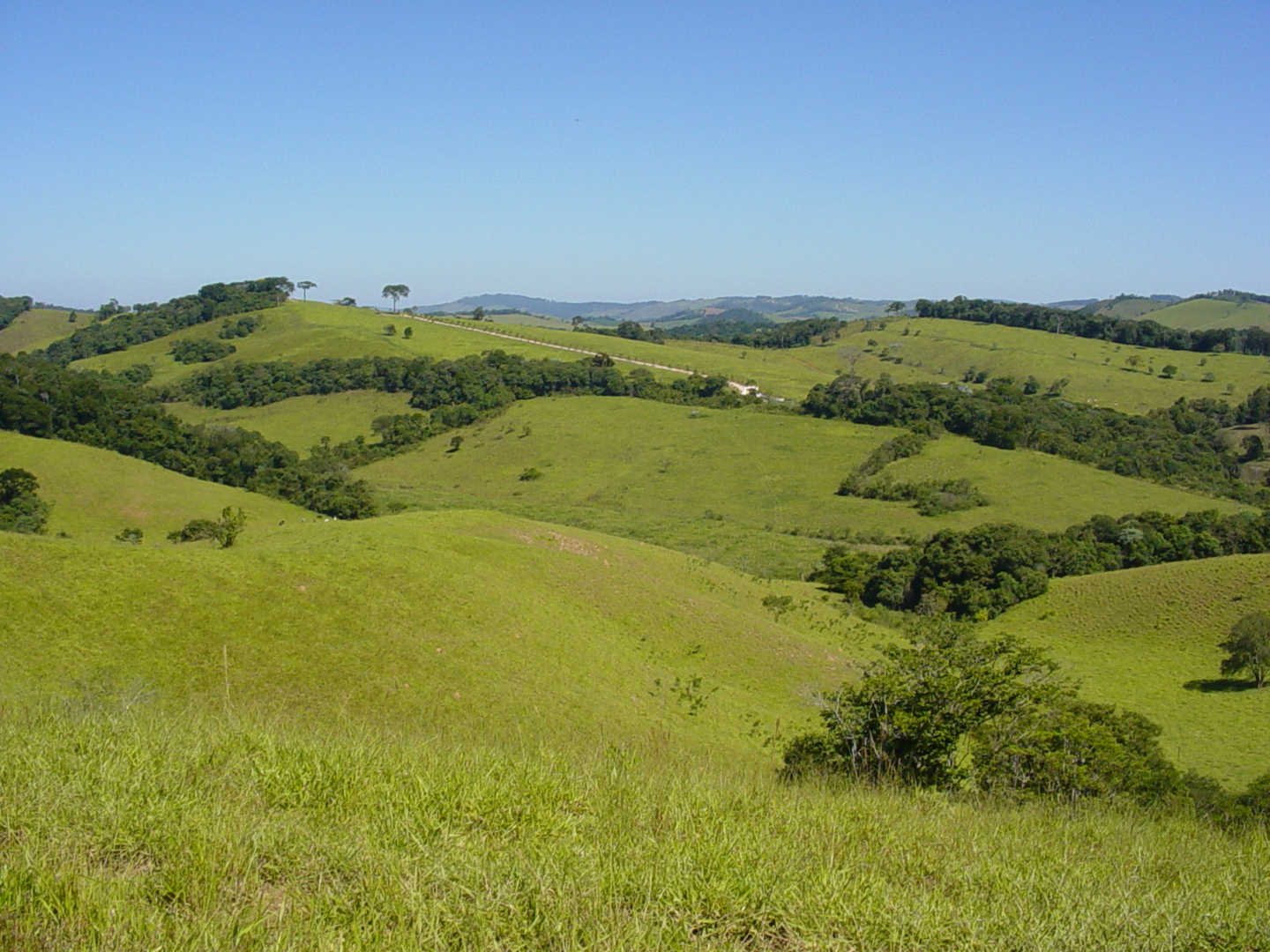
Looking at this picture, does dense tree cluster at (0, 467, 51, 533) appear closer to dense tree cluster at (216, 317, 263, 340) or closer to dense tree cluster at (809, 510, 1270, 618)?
dense tree cluster at (809, 510, 1270, 618)

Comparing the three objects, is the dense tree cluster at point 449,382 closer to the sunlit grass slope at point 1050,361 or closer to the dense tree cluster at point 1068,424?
the dense tree cluster at point 1068,424

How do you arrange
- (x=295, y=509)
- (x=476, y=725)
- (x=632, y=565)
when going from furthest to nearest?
(x=295, y=509)
(x=632, y=565)
(x=476, y=725)

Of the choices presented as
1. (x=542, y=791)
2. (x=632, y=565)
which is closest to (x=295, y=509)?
(x=632, y=565)

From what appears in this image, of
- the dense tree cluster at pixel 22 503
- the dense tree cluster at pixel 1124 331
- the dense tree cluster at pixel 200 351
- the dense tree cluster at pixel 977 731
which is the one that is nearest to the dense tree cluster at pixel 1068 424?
the dense tree cluster at pixel 1124 331

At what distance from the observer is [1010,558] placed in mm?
61062

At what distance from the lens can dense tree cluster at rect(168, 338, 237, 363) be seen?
506ft

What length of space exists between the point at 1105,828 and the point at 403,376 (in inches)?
5243

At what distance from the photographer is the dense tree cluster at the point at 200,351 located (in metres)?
154

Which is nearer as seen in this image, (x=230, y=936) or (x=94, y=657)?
(x=230, y=936)

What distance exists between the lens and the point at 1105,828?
236 inches

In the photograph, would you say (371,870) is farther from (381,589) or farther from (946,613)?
(946,613)

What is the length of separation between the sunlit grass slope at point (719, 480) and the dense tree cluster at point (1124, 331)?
92.2 m

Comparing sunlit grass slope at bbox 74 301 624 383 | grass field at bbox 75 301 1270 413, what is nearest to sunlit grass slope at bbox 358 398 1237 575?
grass field at bbox 75 301 1270 413

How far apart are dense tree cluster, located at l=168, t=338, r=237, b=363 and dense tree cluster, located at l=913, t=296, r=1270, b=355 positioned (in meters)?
154
